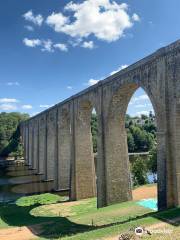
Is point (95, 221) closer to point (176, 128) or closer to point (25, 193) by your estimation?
point (176, 128)

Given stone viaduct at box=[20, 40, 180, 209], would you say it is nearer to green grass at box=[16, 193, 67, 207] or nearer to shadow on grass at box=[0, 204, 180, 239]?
shadow on grass at box=[0, 204, 180, 239]

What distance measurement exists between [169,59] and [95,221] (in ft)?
36.2

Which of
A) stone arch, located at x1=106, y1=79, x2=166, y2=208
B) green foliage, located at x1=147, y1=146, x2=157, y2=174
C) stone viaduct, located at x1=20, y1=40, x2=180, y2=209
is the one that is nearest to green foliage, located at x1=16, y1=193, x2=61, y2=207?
stone viaduct, located at x1=20, y1=40, x2=180, y2=209

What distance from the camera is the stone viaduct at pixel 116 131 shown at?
61.0ft

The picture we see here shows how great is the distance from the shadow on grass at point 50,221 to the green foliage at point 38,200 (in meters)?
2.73

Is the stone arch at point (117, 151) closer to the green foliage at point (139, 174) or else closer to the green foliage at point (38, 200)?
the green foliage at point (38, 200)

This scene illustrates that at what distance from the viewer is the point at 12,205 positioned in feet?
103

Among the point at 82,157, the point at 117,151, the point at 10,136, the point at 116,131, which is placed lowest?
the point at 82,157

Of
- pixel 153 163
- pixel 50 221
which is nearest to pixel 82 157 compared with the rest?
pixel 50 221

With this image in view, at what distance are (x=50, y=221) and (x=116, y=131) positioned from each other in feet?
27.8

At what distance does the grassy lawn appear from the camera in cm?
1559

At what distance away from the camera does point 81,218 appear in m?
23.1

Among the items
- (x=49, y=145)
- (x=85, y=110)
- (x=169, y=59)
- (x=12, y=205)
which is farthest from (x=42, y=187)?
(x=169, y=59)

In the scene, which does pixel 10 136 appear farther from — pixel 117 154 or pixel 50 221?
pixel 50 221
